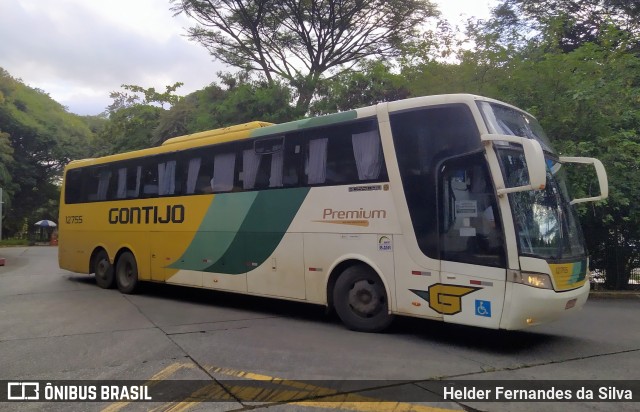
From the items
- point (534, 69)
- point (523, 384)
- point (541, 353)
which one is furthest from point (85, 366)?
point (534, 69)

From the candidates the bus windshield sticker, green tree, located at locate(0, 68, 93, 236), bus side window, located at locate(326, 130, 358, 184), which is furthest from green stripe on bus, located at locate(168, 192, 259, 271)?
green tree, located at locate(0, 68, 93, 236)

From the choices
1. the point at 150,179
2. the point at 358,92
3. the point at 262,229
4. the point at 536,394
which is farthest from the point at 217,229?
the point at 358,92

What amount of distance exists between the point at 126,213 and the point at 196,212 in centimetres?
277

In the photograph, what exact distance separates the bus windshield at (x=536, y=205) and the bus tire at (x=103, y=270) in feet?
32.4

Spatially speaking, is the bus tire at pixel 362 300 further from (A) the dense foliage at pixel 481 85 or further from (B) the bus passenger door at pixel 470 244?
(A) the dense foliage at pixel 481 85

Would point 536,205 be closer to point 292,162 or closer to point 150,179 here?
point 292,162

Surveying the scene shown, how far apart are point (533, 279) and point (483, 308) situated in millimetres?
699

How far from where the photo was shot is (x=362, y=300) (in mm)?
7816

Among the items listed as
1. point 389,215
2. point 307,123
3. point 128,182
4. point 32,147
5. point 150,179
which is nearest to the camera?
point 389,215

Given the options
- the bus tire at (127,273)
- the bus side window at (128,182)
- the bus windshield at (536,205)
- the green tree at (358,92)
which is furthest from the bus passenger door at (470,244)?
the green tree at (358,92)

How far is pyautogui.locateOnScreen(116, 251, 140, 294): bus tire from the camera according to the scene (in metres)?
12.2

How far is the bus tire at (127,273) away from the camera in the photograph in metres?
12.2

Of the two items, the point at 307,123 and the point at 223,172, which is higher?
the point at 307,123

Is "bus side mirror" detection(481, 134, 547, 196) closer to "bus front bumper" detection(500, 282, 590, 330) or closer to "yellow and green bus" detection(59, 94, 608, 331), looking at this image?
"yellow and green bus" detection(59, 94, 608, 331)
